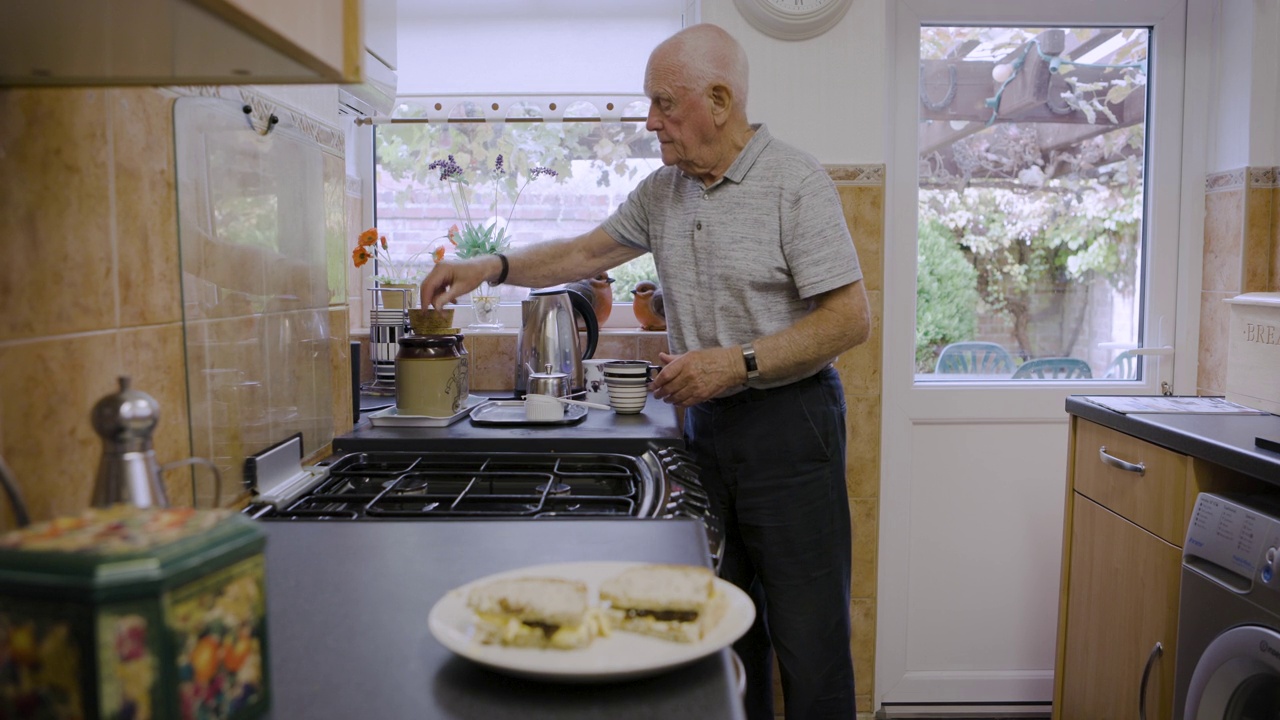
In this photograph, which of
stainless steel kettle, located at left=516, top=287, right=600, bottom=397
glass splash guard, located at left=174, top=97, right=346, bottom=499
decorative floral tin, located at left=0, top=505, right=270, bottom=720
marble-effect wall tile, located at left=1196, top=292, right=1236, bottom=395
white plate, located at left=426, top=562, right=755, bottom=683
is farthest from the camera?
marble-effect wall tile, located at left=1196, top=292, right=1236, bottom=395

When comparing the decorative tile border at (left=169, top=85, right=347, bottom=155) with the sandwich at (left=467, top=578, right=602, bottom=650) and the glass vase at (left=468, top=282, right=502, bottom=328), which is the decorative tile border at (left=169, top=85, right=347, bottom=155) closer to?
the sandwich at (left=467, top=578, right=602, bottom=650)

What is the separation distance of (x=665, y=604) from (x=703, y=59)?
132 centimetres

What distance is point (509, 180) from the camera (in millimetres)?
2840

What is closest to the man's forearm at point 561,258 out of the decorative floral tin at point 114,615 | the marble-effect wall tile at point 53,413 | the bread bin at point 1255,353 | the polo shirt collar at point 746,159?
the polo shirt collar at point 746,159

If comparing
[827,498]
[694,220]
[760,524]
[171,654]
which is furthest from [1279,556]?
[171,654]

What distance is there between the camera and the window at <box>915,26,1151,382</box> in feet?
8.80

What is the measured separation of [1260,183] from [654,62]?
180cm

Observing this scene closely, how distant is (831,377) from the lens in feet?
6.16

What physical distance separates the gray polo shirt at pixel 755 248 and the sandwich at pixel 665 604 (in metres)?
1.05

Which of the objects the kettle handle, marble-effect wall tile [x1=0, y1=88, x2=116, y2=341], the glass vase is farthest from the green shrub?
marble-effect wall tile [x1=0, y1=88, x2=116, y2=341]

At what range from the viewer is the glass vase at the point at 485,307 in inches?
107

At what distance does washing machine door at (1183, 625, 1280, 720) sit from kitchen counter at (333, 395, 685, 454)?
977 mm

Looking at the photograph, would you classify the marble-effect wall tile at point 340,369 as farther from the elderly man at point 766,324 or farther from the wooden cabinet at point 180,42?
the wooden cabinet at point 180,42

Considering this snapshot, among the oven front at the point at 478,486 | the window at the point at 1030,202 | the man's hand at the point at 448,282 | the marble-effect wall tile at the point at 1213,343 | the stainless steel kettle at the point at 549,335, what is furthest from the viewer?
the window at the point at 1030,202
